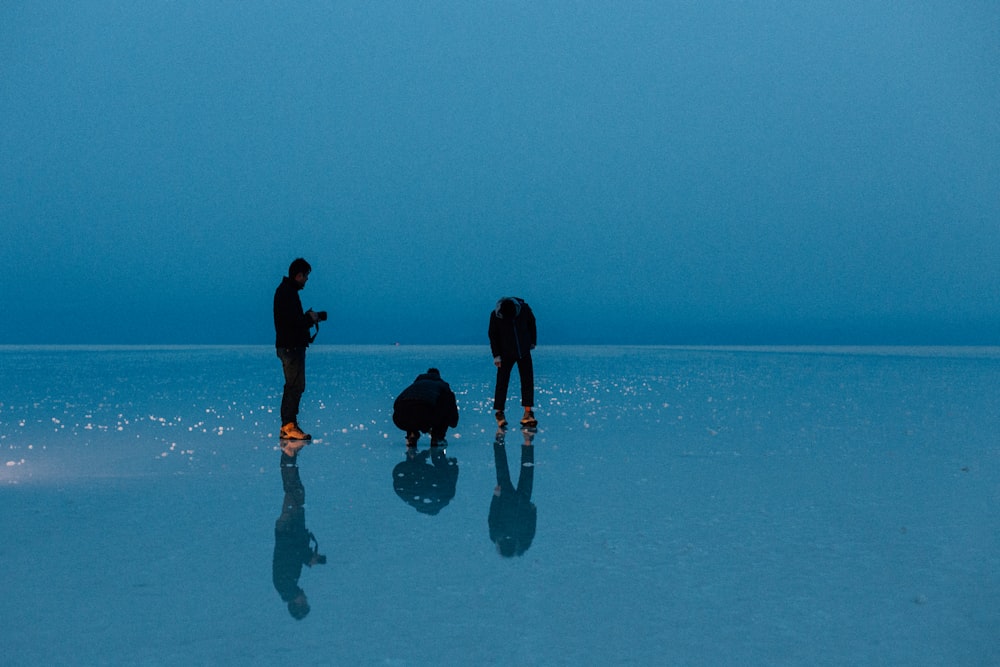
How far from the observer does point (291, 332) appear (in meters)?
10.7

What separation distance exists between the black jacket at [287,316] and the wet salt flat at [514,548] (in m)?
1.25

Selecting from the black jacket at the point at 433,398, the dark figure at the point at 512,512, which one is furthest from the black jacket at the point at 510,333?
the dark figure at the point at 512,512

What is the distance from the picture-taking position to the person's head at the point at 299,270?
10656 millimetres

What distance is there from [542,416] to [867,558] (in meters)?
Result: 9.07

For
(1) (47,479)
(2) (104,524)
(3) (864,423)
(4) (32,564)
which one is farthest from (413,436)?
(3) (864,423)

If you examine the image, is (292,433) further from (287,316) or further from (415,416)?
(415,416)

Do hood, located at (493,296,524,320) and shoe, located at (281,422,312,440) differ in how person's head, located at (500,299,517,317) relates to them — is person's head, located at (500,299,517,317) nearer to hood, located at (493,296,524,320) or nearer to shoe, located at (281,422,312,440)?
hood, located at (493,296,524,320)

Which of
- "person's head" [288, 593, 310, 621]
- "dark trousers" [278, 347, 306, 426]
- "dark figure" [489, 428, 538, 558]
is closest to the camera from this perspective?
"person's head" [288, 593, 310, 621]

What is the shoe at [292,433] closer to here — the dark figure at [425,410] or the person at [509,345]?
the dark figure at [425,410]

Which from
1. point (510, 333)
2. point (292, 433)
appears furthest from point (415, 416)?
point (510, 333)

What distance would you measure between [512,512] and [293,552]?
1.71 metres

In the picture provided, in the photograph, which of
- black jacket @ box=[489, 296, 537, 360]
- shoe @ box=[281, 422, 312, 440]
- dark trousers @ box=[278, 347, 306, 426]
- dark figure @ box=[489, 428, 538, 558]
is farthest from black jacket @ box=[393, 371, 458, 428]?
black jacket @ box=[489, 296, 537, 360]

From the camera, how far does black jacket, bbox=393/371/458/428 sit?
9469mm

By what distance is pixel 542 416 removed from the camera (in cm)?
1366
